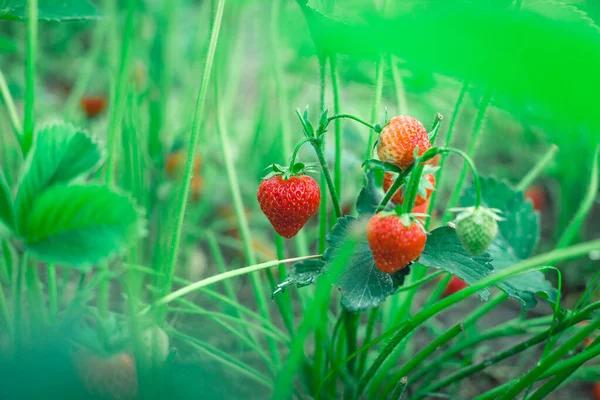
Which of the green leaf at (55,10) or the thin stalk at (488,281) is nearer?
the thin stalk at (488,281)

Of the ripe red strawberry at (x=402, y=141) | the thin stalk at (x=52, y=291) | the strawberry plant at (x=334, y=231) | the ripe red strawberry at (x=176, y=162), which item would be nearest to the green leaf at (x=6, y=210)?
the strawberry plant at (x=334, y=231)

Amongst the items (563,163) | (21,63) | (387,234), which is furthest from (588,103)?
(21,63)

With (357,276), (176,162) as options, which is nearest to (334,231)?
(357,276)

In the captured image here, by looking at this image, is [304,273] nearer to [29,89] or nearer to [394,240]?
[394,240]

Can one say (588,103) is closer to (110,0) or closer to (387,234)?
(387,234)

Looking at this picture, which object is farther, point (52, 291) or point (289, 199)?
point (52, 291)

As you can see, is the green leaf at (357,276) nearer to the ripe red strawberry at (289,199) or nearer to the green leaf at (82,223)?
the ripe red strawberry at (289,199)
